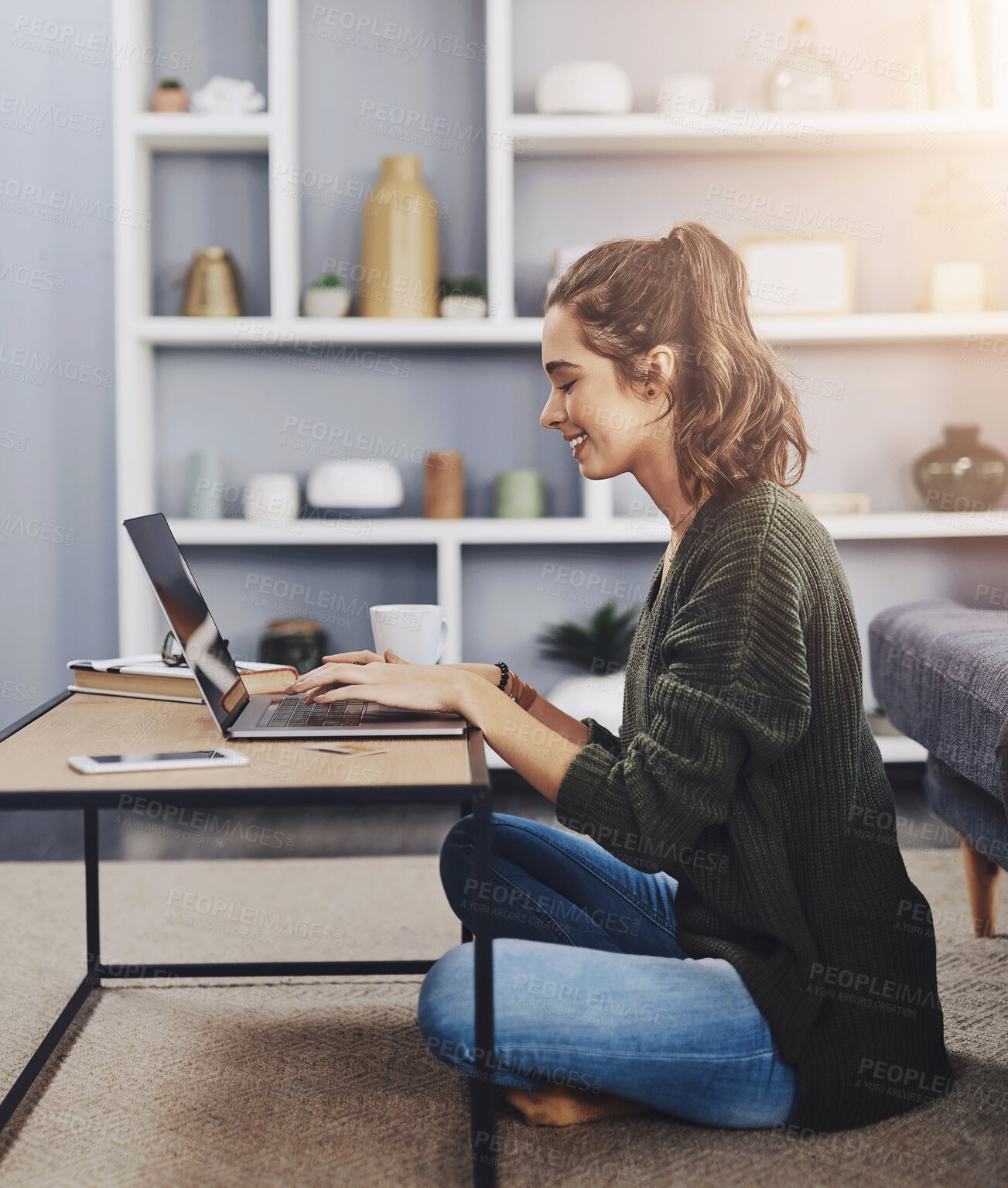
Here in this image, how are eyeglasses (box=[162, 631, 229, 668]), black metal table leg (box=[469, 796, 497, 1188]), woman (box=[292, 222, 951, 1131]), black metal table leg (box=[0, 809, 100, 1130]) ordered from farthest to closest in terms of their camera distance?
eyeglasses (box=[162, 631, 229, 668]), black metal table leg (box=[0, 809, 100, 1130]), woman (box=[292, 222, 951, 1131]), black metal table leg (box=[469, 796, 497, 1188])

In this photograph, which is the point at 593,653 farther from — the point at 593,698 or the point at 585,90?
the point at 585,90

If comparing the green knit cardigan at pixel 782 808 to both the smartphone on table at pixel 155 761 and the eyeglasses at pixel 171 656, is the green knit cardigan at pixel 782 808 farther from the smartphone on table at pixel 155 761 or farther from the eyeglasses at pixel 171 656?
the eyeglasses at pixel 171 656

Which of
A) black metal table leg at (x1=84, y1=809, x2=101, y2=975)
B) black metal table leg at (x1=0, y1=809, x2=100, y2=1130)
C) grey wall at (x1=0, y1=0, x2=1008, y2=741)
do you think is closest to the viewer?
black metal table leg at (x1=0, y1=809, x2=100, y2=1130)

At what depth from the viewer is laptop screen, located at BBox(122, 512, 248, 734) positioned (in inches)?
44.4

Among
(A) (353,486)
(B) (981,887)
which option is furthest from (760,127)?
(B) (981,887)

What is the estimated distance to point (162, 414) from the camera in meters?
2.95

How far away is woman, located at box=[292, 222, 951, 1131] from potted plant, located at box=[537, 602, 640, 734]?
149cm

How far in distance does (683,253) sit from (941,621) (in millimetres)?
961

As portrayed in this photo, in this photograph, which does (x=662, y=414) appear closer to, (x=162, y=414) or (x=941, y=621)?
(x=941, y=621)

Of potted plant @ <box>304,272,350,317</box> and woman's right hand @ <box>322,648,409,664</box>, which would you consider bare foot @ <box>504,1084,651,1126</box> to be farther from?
potted plant @ <box>304,272,350,317</box>

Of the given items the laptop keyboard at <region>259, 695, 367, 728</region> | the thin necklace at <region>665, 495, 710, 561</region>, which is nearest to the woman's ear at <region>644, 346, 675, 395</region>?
the thin necklace at <region>665, 495, 710, 561</region>

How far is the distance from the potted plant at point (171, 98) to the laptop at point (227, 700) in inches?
72.5

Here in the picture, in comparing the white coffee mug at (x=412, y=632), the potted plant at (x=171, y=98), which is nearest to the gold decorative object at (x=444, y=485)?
the potted plant at (x=171, y=98)

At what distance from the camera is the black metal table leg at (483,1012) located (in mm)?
962
